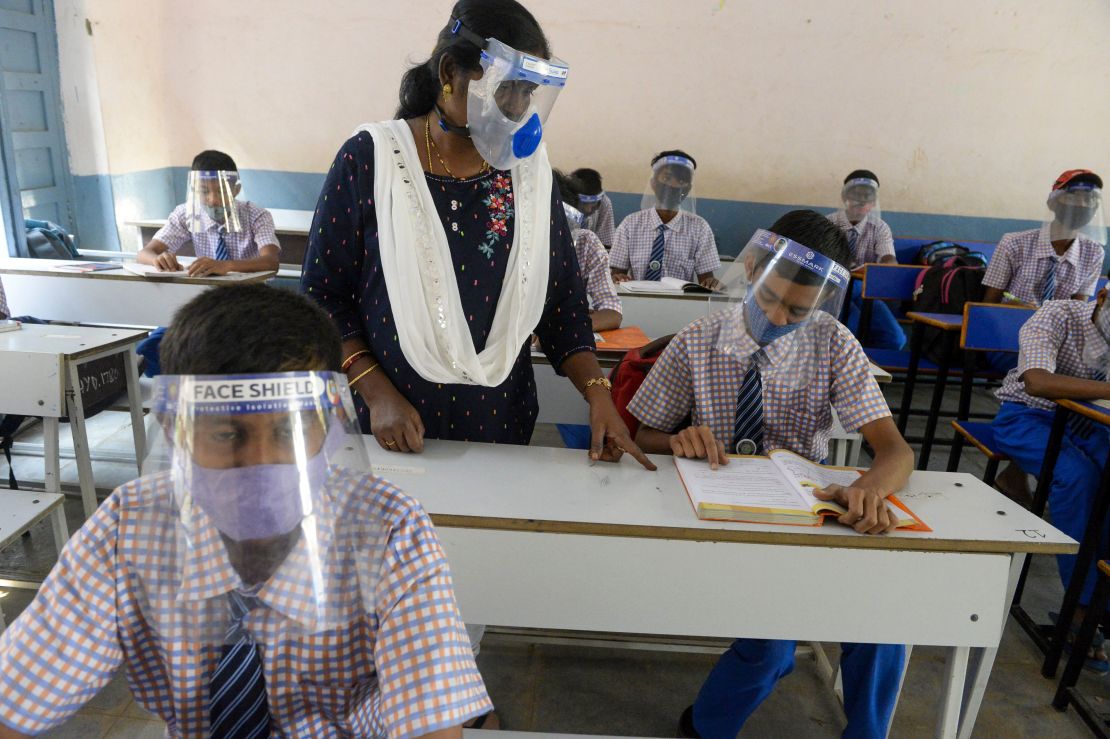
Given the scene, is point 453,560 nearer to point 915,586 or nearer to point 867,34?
point 915,586

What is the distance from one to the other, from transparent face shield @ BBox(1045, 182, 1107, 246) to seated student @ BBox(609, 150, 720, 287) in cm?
172

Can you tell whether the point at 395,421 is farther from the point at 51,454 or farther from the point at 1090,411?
the point at 1090,411

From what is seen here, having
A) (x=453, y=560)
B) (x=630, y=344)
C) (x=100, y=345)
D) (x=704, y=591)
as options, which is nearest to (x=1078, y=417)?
(x=630, y=344)

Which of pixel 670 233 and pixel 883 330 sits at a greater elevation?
pixel 670 233

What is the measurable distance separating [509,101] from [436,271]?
29 centimetres

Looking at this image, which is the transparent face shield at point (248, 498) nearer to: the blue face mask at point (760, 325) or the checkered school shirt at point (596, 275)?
the blue face mask at point (760, 325)

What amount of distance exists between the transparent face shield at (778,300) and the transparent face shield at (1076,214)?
3.21 metres

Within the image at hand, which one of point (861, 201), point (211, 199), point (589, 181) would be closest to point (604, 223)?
point (589, 181)

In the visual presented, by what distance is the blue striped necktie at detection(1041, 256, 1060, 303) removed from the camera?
385 cm

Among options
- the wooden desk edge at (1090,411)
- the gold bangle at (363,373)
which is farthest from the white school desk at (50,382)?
the wooden desk edge at (1090,411)

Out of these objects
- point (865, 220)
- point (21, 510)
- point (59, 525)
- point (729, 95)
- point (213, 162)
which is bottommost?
point (59, 525)

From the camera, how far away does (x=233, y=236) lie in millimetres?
3471

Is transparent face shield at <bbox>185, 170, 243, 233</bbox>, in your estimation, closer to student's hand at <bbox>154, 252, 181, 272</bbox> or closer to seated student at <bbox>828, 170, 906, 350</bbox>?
student's hand at <bbox>154, 252, 181, 272</bbox>

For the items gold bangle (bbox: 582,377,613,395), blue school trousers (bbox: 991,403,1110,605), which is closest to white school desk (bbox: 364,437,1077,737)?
gold bangle (bbox: 582,377,613,395)
